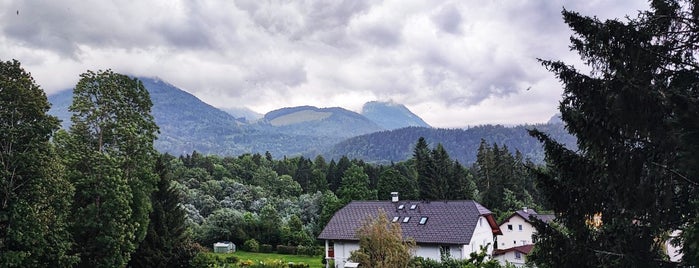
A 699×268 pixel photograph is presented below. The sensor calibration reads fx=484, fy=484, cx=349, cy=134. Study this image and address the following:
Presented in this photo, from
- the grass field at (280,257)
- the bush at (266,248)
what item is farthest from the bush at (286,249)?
the bush at (266,248)

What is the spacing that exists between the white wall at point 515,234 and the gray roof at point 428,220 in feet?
29.5

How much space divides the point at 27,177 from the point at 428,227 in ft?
75.4

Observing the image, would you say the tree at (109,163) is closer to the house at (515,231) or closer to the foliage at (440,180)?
the house at (515,231)

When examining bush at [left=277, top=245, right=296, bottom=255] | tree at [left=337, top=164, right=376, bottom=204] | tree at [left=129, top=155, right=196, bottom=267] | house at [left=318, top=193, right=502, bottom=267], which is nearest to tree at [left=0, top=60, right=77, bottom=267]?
tree at [left=129, top=155, right=196, bottom=267]

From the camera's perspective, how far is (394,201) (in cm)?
3734

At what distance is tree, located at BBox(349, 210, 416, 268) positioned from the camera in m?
19.8

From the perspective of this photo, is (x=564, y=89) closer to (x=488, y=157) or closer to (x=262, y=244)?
(x=262, y=244)

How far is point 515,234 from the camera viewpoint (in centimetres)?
4491

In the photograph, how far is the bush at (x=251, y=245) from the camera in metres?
46.6

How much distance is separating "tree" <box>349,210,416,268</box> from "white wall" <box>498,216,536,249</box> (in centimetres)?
2717

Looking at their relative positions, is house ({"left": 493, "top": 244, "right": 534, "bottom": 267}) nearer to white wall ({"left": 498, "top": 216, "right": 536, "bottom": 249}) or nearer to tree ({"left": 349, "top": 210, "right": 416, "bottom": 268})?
white wall ({"left": 498, "top": 216, "right": 536, "bottom": 249})

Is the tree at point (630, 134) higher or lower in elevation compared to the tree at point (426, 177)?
lower

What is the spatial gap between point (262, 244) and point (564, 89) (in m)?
42.9

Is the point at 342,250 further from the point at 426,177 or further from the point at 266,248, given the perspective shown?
the point at 426,177
